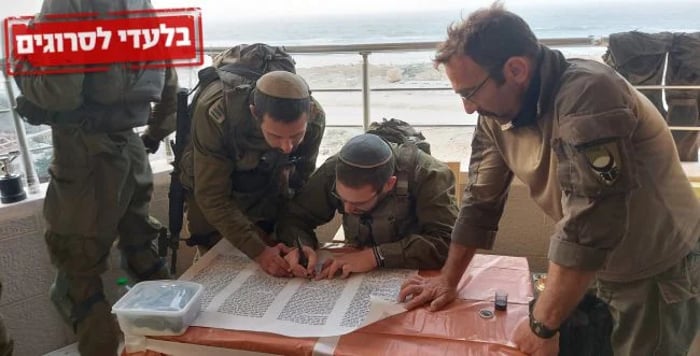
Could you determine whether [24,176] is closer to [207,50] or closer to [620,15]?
[207,50]

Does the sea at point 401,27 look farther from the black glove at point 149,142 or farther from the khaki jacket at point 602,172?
the khaki jacket at point 602,172

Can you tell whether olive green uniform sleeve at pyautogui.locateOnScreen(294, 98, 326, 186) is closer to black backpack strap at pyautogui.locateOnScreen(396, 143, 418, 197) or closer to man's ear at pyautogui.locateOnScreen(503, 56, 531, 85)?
black backpack strap at pyautogui.locateOnScreen(396, 143, 418, 197)

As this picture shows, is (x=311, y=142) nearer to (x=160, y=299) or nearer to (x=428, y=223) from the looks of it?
(x=428, y=223)

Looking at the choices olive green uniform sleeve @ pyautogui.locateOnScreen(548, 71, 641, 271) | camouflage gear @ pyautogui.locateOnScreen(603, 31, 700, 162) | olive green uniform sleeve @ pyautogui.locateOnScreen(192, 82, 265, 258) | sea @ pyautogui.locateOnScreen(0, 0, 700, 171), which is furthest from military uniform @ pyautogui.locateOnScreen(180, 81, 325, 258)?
camouflage gear @ pyautogui.locateOnScreen(603, 31, 700, 162)

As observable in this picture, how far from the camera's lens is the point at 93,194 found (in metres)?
1.57

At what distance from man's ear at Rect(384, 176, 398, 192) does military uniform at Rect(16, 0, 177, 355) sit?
2.45ft

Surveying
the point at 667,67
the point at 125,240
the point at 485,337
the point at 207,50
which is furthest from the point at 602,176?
the point at 207,50

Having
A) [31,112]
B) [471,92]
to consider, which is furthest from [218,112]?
[471,92]

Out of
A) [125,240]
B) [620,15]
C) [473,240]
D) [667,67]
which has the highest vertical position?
[620,15]

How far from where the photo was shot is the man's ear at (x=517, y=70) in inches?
35.1

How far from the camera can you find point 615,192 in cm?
80

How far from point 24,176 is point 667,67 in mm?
2252

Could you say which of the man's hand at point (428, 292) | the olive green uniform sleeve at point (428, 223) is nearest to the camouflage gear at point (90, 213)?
the olive green uniform sleeve at point (428, 223)

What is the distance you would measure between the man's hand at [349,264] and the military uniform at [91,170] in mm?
743
